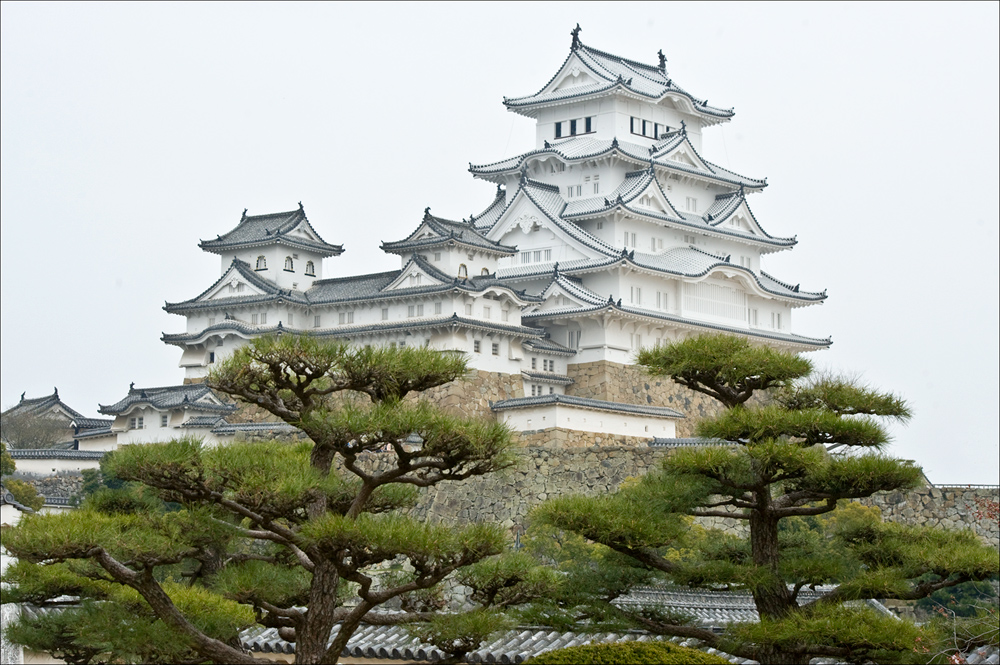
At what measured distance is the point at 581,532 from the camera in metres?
13.4

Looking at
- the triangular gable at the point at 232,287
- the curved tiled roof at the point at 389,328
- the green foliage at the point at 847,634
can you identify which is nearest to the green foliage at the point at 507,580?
the green foliage at the point at 847,634

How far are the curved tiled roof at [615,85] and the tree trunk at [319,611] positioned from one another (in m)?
32.7

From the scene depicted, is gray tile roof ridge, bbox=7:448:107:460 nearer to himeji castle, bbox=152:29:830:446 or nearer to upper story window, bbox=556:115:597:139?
himeji castle, bbox=152:29:830:446

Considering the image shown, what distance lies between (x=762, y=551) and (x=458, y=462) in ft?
14.1

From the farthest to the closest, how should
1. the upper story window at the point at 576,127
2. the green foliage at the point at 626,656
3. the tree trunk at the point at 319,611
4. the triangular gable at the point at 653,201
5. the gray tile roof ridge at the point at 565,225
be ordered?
the upper story window at the point at 576,127
the triangular gable at the point at 653,201
the gray tile roof ridge at the point at 565,225
the tree trunk at the point at 319,611
the green foliage at the point at 626,656

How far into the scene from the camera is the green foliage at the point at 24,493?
96.6ft

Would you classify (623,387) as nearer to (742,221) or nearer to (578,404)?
(578,404)

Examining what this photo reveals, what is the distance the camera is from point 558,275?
1527 inches

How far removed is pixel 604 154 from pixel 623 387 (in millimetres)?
7670

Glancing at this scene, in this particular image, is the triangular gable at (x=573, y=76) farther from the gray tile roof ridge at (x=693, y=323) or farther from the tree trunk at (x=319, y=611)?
the tree trunk at (x=319, y=611)

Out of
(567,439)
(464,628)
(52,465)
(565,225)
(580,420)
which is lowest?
(464,628)

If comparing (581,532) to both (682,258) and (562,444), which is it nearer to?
(562,444)

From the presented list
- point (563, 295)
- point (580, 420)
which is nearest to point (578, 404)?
point (580, 420)

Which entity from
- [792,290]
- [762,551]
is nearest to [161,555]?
[762,551]
